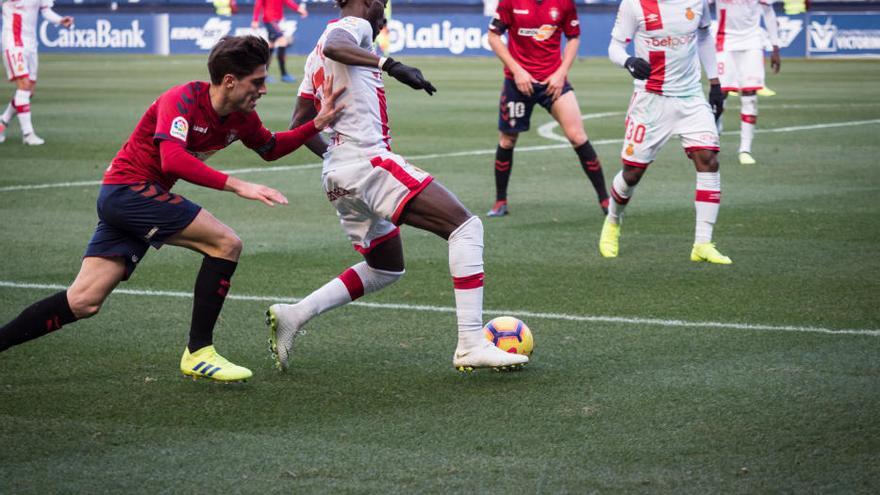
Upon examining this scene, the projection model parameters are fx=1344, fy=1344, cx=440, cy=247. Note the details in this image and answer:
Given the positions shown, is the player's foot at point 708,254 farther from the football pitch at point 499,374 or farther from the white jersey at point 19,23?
the white jersey at point 19,23

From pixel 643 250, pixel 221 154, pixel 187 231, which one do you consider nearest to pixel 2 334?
pixel 187 231

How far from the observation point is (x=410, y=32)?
44.2 m

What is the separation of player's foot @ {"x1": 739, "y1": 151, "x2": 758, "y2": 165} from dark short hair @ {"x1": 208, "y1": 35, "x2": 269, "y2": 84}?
35.0ft

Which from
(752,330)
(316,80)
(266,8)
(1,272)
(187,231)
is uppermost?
(316,80)

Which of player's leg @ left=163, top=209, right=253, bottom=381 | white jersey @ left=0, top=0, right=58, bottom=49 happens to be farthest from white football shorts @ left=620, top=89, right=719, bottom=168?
white jersey @ left=0, top=0, right=58, bottom=49

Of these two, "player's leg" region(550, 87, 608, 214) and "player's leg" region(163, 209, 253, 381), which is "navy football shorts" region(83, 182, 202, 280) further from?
"player's leg" region(550, 87, 608, 214)

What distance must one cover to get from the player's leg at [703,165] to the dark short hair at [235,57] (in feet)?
14.9

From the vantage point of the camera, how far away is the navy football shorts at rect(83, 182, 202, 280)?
6191mm

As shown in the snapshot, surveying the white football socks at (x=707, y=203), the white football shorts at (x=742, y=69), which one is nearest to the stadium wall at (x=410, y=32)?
the white football shorts at (x=742, y=69)

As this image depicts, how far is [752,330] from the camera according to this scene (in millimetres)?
7441

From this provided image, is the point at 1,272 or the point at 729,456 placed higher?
the point at 729,456

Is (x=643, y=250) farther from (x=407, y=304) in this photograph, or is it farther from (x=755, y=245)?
(x=407, y=304)

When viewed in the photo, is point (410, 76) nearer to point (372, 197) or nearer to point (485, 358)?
point (372, 197)

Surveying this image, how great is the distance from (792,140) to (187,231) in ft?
44.1
